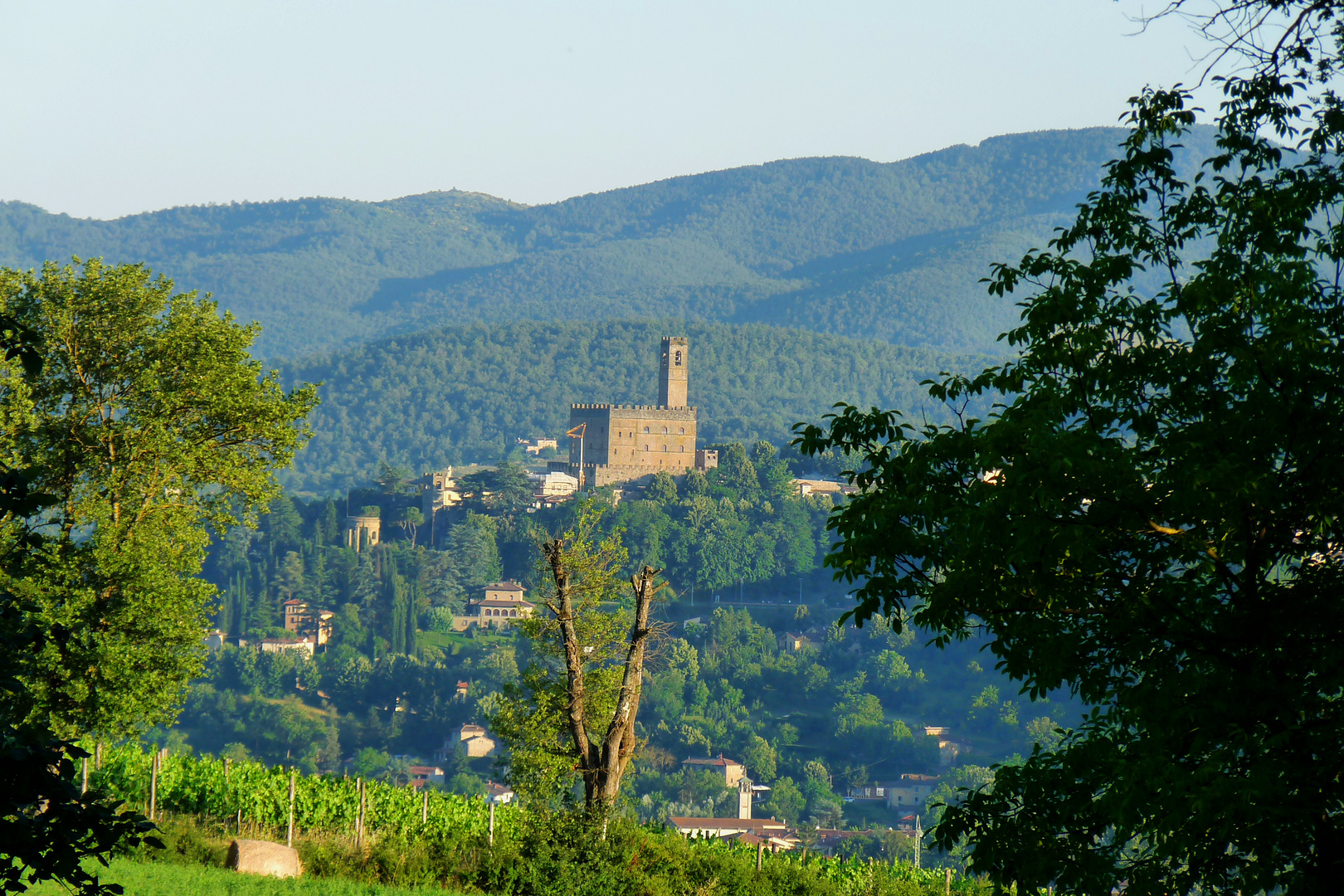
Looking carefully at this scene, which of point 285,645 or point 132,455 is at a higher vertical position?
point 132,455

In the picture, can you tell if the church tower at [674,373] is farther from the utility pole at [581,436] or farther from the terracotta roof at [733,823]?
the terracotta roof at [733,823]

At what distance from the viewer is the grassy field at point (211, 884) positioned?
12672mm

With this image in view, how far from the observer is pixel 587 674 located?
59.0 feet

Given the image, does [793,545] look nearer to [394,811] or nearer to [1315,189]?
[394,811]

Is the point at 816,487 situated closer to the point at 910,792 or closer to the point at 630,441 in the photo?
the point at 630,441

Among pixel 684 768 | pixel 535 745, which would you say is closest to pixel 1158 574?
pixel 535 745

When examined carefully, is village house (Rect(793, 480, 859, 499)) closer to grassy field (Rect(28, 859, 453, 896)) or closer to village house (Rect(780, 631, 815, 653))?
village house (Rect(780, 631, 815, 653))

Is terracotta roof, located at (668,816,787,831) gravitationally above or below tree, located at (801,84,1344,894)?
below

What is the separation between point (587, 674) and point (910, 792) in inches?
2685

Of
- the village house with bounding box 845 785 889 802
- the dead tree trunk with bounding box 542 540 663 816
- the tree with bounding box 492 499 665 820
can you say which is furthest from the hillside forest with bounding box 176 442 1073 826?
the dead tree trunk with bounding box 542 540 663 816

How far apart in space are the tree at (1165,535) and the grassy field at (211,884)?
7630 mm

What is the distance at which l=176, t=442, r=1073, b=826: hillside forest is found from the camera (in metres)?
85.1

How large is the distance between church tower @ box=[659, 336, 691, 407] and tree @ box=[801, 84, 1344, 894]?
12464 cm

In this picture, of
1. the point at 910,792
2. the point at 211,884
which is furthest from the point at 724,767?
the point at 211,884
